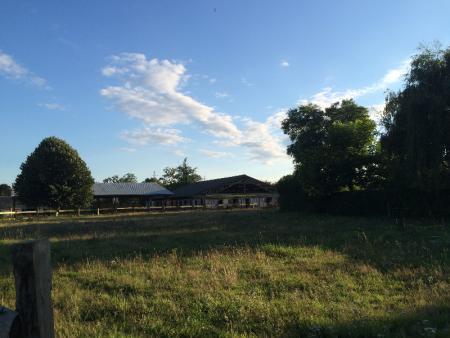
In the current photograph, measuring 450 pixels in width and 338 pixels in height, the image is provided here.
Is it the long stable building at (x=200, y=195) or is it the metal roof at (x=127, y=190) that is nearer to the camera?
the long stable building at (x=200, y=195)

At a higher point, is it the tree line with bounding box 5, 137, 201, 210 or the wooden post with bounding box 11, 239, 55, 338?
the tree line with bounding box 5, 137, 201, 210

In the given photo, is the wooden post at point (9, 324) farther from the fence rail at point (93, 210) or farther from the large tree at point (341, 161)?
the fence rail at point (93, 210)

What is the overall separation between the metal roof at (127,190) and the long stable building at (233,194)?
5.05 m

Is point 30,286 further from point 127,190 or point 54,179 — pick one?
point 127,190

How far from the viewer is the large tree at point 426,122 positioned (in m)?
25.2

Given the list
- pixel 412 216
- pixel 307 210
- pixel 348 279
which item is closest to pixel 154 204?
pixel 307 210

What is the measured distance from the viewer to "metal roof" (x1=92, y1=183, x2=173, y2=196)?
73125 mm

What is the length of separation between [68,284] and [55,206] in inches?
1916

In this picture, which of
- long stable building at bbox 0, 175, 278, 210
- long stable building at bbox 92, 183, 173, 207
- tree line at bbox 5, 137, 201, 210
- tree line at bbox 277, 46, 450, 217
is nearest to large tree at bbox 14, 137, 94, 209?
tree line at bbox 5, 137, 201, 210

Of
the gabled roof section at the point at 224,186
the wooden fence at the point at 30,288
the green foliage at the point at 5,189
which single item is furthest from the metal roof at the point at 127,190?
the wooden fence at the point at 30,288

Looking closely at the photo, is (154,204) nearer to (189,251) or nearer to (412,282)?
(189,251)

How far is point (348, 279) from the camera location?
9.49 m

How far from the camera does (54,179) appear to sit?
180ft

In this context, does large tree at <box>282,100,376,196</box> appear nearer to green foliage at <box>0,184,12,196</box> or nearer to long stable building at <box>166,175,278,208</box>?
long stable building at <box>166,175,278,208</box>
